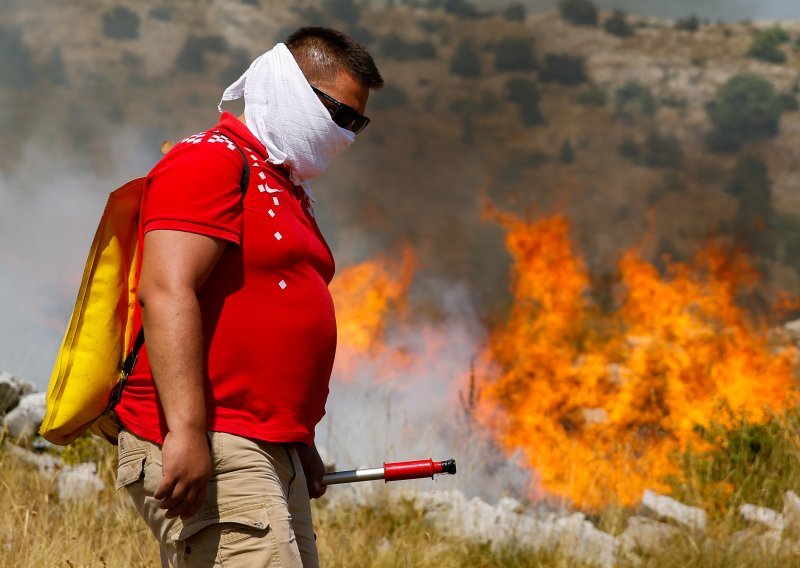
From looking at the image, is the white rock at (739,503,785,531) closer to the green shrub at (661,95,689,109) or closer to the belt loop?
the belt loop

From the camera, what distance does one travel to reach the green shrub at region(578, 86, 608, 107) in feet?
130

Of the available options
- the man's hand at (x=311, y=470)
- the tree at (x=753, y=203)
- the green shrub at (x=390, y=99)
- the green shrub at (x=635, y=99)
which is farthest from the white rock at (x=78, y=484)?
the green shrub at (x=635, y=99)

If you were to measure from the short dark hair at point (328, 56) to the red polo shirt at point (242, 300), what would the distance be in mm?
348

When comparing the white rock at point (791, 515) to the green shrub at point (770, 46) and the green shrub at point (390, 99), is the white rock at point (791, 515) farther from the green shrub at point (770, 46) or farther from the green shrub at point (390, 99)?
the green shrub at point (770, 46)

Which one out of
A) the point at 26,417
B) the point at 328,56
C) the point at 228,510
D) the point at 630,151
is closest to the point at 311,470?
the point at 228,510

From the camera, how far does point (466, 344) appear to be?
1919 cm

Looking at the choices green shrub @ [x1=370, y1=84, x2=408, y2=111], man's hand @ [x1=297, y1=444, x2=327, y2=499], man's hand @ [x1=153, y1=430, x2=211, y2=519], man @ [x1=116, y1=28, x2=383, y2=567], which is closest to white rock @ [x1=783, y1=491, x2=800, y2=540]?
man's hand @ [x1=297, y1=444, x2=327, y2=499]

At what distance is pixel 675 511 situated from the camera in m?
6.20

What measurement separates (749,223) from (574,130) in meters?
8.91

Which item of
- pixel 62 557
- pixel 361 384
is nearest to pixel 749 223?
pixel 361 384

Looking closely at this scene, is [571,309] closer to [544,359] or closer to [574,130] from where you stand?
[544,359]

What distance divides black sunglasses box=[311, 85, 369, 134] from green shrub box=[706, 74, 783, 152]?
35.5 meters

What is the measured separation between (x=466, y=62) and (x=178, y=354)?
39749 mm

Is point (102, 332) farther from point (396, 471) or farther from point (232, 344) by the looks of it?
point (396, 471)
